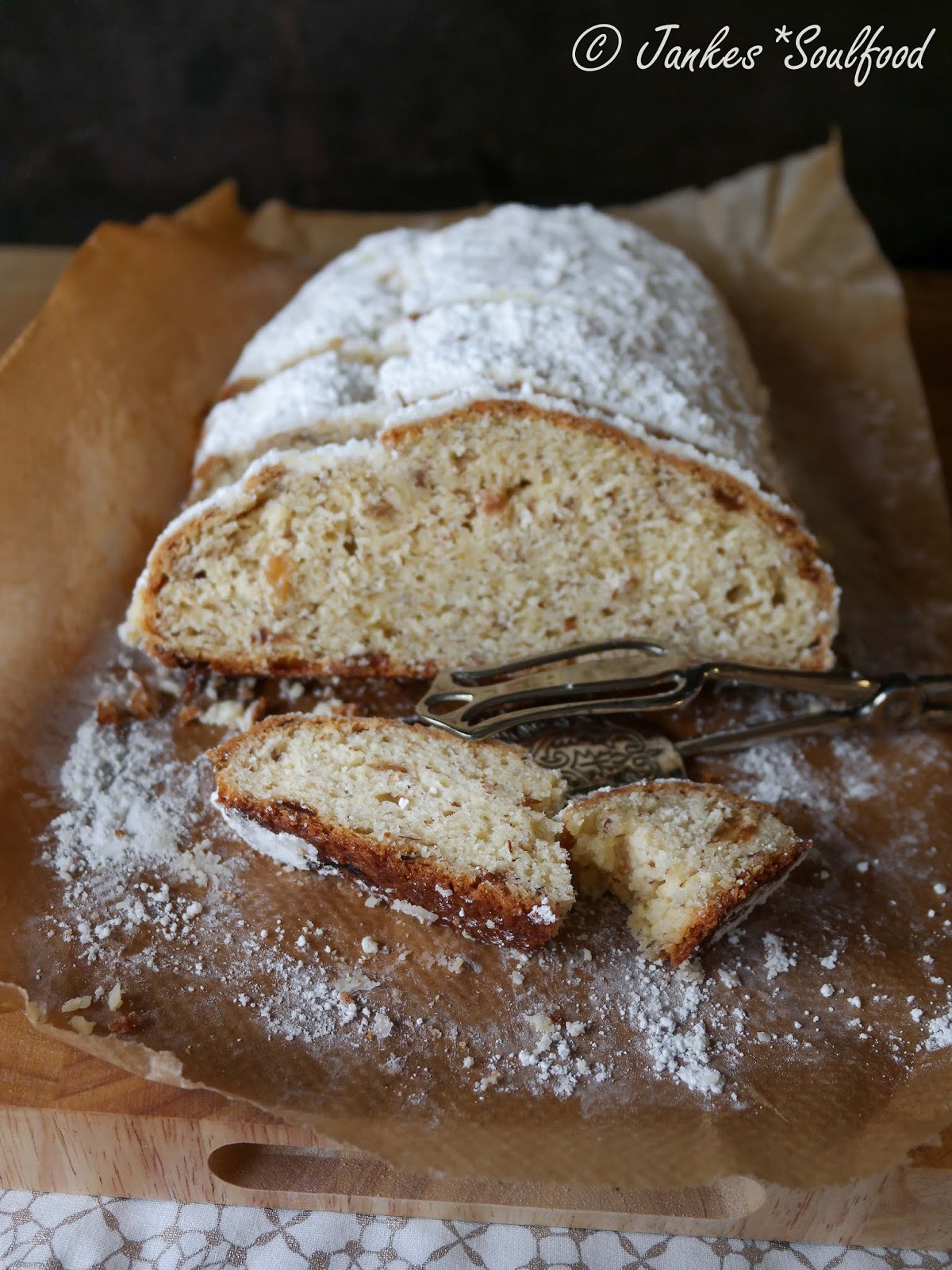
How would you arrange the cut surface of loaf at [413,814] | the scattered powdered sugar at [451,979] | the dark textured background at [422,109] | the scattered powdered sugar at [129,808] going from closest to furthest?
the scattered powdered sugar at [451,979]
the cut surface of loaf at [413,814]
the scattered powdered sugar at [129,808]
the dark textured background at [422,109]

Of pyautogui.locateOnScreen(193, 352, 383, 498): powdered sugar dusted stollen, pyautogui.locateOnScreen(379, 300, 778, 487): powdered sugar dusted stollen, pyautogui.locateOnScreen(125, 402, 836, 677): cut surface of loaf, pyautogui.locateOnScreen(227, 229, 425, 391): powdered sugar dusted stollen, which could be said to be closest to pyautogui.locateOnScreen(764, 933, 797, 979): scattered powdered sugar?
pyautogui.locateOnScreen(125, 402, 836, 677): cut surface of loaf

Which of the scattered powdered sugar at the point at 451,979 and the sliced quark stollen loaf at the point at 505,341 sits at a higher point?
the sliced quark stollen loaf at the point at 505,341

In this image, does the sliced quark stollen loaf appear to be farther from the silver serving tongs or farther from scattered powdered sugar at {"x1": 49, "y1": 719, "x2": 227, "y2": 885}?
scattered powdered sugar at {"x1": 49, "y1": 719, "x2": 227, "y2": 885}

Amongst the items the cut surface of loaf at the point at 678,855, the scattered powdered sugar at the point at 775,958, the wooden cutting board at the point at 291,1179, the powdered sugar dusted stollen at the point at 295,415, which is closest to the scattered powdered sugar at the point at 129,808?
the wooden cutting board at the point at 291,1179

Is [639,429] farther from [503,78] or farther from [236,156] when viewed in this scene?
[236,156]

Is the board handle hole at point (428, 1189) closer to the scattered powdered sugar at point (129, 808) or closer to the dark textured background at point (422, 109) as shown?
the scattered powdered sugar at point (129, 808)
